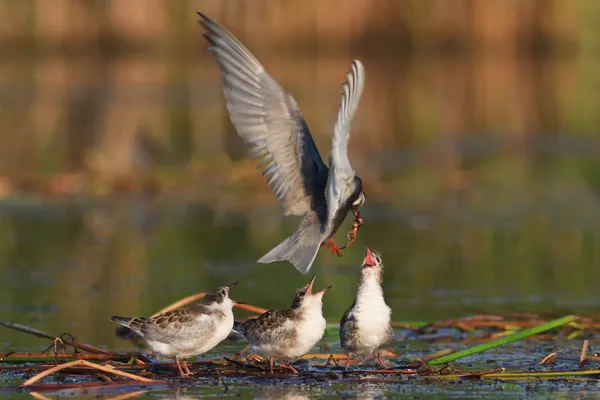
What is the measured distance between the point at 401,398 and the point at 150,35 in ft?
114

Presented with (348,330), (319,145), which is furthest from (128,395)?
(319,145)

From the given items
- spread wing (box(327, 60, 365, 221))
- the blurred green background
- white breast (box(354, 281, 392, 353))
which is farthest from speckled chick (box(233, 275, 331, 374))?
the blurred green background

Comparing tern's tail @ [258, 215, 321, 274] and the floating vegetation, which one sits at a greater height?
tern's tail @ [258, 215, 321, 274]

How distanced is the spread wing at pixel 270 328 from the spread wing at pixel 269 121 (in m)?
0.86

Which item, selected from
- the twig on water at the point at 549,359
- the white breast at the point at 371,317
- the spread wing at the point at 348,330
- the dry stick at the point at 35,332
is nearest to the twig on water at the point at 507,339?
the twig on water at the point at 549,359

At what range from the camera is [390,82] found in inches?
1357

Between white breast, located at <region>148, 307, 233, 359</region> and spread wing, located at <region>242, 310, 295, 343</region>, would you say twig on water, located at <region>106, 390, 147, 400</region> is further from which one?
spread wing, located at <region>242, 310, 295, 343</region>

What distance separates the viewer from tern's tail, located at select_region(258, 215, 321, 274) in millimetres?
8250

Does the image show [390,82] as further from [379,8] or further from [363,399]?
[363,399]

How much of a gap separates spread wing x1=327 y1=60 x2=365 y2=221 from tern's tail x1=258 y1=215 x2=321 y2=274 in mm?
415

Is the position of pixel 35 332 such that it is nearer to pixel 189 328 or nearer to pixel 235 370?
pixel 189 328

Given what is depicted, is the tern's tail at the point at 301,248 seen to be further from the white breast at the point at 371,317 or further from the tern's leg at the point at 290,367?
the tern's leg at the point at 290,367

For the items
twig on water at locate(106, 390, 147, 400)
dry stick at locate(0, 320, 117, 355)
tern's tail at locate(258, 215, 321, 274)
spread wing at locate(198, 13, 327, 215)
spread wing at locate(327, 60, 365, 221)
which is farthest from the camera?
spread wing at locate(198, 13, 327, 215)

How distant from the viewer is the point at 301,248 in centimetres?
836
